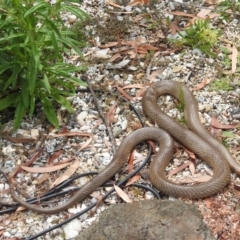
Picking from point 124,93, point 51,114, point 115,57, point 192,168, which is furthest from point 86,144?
point 115,57

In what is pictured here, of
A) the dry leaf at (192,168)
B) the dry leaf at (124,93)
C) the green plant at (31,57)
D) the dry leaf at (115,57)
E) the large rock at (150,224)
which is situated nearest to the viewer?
the large rock at (150,224)

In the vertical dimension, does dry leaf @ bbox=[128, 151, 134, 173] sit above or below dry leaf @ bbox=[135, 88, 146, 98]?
below

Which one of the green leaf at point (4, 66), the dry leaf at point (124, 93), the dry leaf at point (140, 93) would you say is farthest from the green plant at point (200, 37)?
the green leaf at point (4, 66)

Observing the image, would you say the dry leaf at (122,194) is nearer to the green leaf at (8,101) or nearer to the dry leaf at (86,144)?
the dry leaf at (86,144)

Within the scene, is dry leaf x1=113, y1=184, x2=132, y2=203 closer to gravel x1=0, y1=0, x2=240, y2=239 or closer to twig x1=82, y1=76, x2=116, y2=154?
gravel x1=0, y1=0, x2=240, y2=239

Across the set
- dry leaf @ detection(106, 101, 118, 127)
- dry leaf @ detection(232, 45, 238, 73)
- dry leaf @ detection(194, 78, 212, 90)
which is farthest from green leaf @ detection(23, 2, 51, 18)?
dry leaf @ detection(232, 45, 238, 73)

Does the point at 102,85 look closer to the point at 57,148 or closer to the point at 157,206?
the point at 57,148
